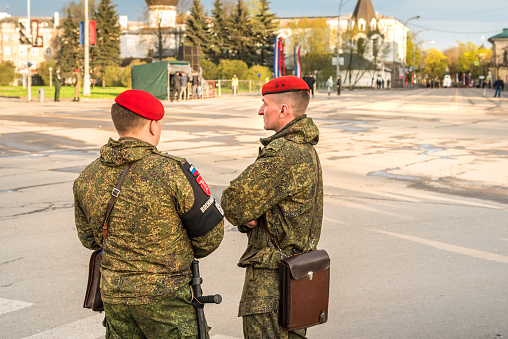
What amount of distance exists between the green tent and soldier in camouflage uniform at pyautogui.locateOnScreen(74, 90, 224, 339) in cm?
3933

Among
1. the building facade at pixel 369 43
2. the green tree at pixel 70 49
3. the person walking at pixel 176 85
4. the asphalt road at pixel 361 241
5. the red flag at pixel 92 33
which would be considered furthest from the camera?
the building facade at pixel 369 43

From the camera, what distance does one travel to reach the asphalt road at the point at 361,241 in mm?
5031

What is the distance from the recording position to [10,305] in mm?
5344

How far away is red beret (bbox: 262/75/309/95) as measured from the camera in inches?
128

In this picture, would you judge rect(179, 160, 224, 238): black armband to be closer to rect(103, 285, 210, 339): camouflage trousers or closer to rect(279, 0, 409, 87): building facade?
rect(103, 285, 210, 339): camouflage trousers

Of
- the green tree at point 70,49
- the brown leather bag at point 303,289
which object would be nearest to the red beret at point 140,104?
the brown leather bag at point 303,289

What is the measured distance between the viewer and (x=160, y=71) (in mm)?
41812

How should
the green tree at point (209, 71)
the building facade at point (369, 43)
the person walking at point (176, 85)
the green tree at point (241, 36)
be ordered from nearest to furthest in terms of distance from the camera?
the person walking at point (176, 85), the green tree at point (209, 71), the green tree at point (241, 36), the building facade at point (369, 43)

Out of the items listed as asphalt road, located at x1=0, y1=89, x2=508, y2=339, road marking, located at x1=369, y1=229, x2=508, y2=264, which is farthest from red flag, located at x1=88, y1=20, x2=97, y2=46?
road marking, located at x1=369, y1=229, x2=508, y2=264

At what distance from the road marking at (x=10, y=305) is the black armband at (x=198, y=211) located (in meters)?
2.92

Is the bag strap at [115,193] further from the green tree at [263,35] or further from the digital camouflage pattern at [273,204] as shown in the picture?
the green tree at [263,35]

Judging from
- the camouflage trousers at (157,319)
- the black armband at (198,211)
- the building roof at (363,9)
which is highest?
the building roof at (363,9)

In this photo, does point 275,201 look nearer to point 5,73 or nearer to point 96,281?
point 96,281

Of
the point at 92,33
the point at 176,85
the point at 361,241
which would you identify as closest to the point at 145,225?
the point at 361,241
